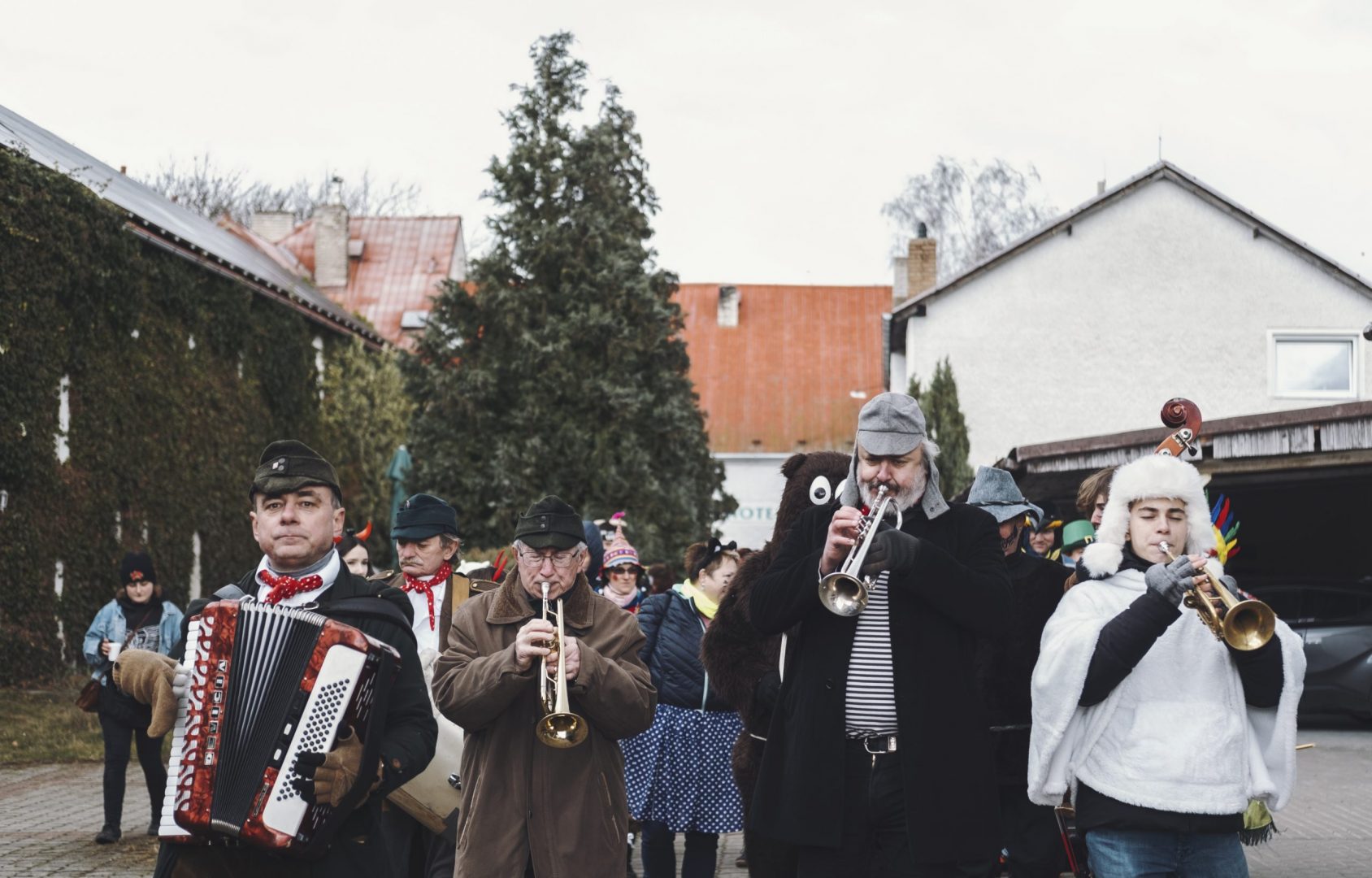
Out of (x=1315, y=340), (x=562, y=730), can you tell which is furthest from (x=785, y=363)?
(x=562, y=730)

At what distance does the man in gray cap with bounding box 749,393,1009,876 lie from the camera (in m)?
4.60

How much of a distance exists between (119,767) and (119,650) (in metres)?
0.85

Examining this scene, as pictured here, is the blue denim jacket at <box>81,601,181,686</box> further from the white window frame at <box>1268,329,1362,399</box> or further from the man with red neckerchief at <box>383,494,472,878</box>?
the white window frame at <box>1268,329,1362,399</box>

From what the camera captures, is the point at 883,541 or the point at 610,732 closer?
the point at 883,541

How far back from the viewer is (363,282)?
51938 mm

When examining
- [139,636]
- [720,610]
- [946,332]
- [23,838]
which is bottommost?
[23,838]

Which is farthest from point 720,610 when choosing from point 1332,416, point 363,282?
point 363,282

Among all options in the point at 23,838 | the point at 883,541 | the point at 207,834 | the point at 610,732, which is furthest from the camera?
the point at 23,838

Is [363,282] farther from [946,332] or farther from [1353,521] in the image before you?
[1353,521]

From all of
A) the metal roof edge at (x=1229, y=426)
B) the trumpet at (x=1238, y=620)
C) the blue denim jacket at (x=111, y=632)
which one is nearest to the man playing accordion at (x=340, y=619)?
the trumpet at (x=1238, y=620)

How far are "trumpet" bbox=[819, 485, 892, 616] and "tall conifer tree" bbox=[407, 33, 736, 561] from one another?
26285mm

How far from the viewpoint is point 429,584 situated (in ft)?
24.4

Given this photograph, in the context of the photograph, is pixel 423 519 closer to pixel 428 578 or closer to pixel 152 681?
pixel 428 578

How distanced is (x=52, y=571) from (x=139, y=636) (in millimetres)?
10281
